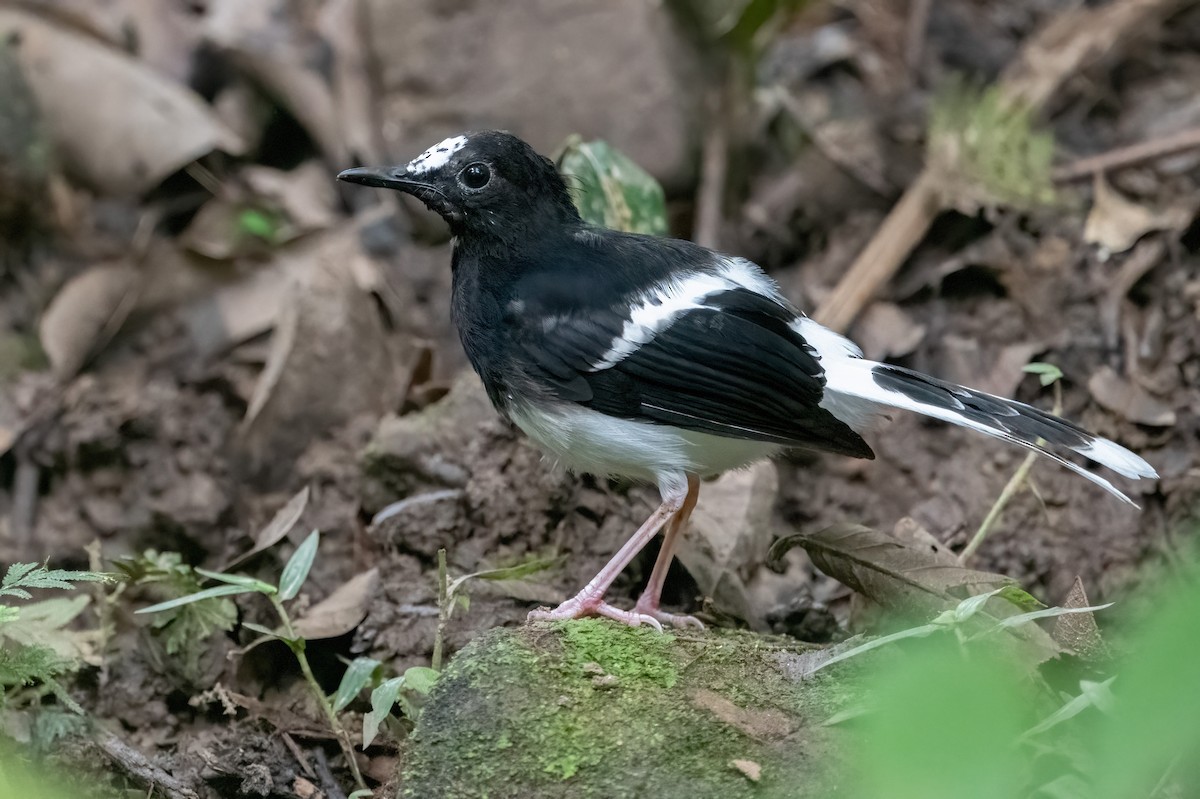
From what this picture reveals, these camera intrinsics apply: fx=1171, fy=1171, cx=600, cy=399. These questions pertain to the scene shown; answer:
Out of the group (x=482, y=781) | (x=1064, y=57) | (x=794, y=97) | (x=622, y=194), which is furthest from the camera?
(x=794, y=97)

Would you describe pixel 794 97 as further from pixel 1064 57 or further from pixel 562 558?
pixel 562 558

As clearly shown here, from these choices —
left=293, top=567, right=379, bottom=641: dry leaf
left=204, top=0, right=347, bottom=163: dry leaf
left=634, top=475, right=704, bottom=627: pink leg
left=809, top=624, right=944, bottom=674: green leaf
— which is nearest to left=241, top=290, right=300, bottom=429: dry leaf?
left=293, top=567, right=379, bottom=641: dry leaf

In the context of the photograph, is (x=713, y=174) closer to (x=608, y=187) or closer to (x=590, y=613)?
(x=608, y=187)

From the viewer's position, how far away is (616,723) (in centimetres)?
248

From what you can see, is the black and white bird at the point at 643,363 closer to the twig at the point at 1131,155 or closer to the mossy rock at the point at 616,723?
the mossy rock at the point at 616,723

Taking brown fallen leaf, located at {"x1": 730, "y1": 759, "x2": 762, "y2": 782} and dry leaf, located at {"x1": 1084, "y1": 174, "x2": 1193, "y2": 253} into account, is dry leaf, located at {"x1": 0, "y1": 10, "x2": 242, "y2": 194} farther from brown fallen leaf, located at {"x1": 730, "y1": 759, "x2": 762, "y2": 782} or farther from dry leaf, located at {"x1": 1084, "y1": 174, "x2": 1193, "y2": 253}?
brown fallen leaf, located at {"x1": 730, "y1": 759, "x2": 762, "y2": 782}

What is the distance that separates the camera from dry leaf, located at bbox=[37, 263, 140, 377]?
16.6ft

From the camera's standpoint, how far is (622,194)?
4453mm

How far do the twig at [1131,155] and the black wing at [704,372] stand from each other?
2.83 m

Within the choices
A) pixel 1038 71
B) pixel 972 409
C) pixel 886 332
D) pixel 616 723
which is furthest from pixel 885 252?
pixel 616 723

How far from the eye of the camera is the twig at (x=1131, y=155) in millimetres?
5297

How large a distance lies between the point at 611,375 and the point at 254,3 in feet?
14.1

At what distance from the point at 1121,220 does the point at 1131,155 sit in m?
0.48

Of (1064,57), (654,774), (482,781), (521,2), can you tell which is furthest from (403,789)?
(1064,57)
